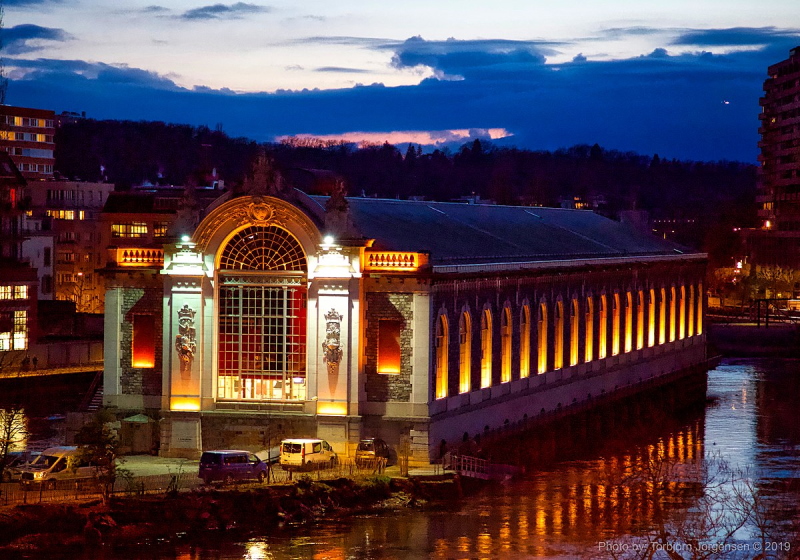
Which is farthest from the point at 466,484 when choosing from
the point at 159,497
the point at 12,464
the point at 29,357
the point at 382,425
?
the point at 29,357

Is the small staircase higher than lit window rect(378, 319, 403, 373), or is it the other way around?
lit window rect(378, 319, 403, 373)

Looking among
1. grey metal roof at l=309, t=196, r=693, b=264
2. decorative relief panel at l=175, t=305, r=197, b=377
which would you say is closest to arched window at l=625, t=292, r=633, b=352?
grey metal roof at l=309, t=196, r=693, b=264

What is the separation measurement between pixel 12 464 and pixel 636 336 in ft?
171

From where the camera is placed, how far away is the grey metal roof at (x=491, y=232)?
2918 inches

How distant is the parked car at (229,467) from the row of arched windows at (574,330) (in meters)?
10.3

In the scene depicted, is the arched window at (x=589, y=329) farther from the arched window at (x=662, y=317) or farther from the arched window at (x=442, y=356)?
the arched window at (x=442, y=356)

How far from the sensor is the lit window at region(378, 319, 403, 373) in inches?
2635

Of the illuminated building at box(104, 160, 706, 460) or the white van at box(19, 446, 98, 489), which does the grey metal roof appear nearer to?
the illuminated building at box(104, 160, 706, 460)

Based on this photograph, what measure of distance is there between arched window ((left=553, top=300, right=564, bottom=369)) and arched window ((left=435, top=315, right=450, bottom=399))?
18.8 meters

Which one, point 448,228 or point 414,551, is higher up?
point 448,228

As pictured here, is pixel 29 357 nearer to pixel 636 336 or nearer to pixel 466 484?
pixel 636 336

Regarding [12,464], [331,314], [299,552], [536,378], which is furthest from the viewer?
[536,378]

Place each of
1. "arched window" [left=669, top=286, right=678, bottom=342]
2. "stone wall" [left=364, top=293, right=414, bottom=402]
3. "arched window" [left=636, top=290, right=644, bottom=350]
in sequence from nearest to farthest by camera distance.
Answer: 1. "stone wall" [left=364, top=293, right=414, bottom=402]
2. "arched window" [left=636, top=290, right=644, bottom=350]
3. "arched window" [left=669, top=286, right=678, bottom=342]

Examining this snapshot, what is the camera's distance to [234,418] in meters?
67.7
